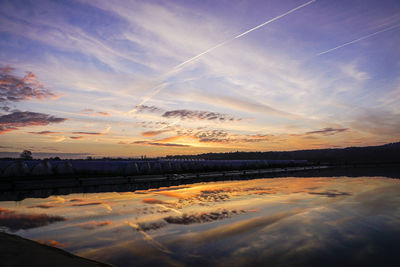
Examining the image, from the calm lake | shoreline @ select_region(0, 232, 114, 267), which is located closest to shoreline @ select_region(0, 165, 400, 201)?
the calm lake

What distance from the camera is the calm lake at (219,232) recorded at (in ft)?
20.9

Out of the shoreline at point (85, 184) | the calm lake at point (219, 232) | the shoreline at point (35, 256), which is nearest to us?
the shoreline at point (35, 256)

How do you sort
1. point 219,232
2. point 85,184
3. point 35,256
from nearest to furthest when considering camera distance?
1. point 35,256
2. point 219,232
3. point 85,184

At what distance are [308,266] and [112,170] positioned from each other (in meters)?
41.4

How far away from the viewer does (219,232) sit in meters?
8.57

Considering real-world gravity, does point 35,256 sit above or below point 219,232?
above

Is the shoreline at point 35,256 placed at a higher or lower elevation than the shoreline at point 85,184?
higher

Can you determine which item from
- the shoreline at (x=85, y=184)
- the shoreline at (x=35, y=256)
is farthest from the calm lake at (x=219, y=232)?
the shoreline at (x=85, y=184)

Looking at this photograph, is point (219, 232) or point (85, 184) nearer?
point (219, 232)

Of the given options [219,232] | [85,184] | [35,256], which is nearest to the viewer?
[35,256]

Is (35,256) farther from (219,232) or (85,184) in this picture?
(85,184)

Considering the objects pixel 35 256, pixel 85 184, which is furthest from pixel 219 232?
pixel 85 184

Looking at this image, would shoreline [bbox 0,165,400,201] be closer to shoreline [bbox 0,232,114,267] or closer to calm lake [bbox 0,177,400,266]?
calm lake [bbox 0,177,400,266]

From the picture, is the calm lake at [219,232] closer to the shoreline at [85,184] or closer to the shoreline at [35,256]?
the shoreline at [35,256]
